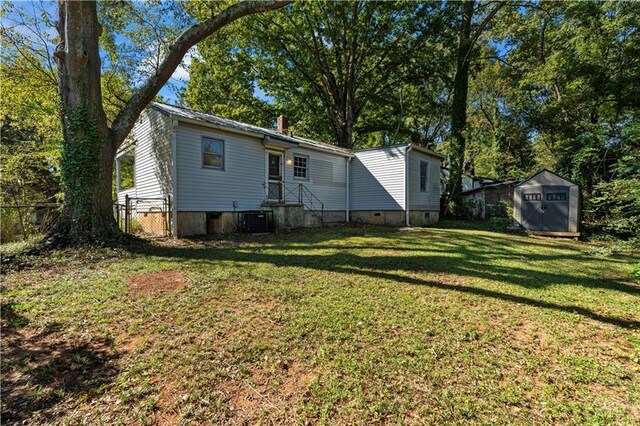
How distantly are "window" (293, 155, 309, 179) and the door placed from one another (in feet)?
2.81

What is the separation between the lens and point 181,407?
2309 millimetres

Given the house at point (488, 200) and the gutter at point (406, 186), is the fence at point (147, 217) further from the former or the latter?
the house at point (488, 200)

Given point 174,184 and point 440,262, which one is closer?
point 440,262

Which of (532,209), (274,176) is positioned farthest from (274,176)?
(532,209)

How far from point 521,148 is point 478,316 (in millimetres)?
22551

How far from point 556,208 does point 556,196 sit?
48cm

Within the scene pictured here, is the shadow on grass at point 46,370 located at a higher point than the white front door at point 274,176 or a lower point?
lower

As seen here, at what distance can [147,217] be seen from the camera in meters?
10.6

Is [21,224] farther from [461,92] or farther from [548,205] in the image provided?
[461,92]

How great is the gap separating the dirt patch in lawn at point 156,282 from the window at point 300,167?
858cm

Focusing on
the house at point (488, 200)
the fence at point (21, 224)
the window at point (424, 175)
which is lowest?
the fence at point (21, 224)

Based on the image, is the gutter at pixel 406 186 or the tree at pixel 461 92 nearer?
the gutter at pixel 406 186

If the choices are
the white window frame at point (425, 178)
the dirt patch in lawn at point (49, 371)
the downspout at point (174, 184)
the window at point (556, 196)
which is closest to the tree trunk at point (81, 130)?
the downspout at point (174, 184)

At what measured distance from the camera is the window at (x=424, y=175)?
600 inches
